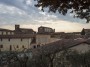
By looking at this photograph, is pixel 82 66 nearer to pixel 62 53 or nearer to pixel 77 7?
pixel 62 53

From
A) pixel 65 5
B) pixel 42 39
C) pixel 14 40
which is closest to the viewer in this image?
pixel 65 5

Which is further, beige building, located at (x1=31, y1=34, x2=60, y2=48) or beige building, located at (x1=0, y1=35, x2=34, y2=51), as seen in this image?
beige building, located at (x1=0, y1=35, x2=34, y2=51)

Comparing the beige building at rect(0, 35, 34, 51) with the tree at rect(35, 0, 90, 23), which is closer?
the tree at rect(35, 0, 90, 23)

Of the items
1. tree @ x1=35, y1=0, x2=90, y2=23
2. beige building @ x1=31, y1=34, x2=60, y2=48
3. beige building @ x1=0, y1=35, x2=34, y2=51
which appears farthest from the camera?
beige building @ x1=0, y1=35, x2=34, y2=51

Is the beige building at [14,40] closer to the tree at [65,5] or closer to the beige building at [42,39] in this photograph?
the beige building at [42,39]

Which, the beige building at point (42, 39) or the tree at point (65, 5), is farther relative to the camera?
the beige building at point (42, 39)

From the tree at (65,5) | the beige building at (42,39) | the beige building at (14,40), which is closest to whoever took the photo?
the tree at (65,5)

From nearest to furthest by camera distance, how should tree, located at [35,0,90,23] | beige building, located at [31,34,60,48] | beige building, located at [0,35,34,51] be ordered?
tree, located at [35,0,90,23]
beige building, located at [31,34,60,48]
beige building, located at [0,35,34,51]

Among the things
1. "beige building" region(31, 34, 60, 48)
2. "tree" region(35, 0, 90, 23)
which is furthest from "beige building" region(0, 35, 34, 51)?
"tree" region(35, 0, 90, 23)

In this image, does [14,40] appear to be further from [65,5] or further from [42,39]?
[65,5]

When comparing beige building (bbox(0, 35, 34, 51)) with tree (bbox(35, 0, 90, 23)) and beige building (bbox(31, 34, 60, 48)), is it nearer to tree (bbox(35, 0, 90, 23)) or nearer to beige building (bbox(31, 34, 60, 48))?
beige building (bbox(31, 34, 60, 48))

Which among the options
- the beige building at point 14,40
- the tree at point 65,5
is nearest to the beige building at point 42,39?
the beige building at point 14,40

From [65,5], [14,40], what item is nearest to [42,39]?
[14,40]

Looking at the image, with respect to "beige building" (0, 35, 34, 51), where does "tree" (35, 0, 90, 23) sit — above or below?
above
